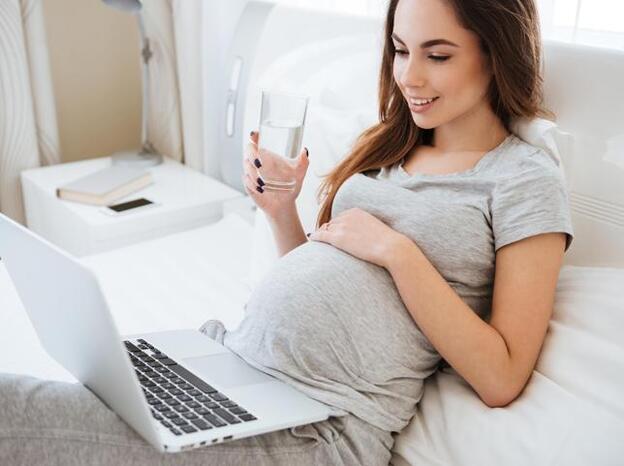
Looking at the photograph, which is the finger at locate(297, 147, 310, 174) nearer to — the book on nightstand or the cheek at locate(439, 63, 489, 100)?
the cheek at locate(439, 63, 489, 100)

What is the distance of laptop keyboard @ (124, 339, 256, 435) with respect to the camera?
3.18 feet

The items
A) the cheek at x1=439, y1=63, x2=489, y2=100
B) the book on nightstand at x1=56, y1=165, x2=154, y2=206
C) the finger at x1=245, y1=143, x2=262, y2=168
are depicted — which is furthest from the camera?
the book on nightstand at x1=56, y1=165, x2=154, y2=206

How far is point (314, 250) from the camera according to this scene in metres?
1.17

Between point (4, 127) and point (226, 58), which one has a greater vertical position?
point (226, 58)

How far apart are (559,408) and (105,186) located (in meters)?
1.54

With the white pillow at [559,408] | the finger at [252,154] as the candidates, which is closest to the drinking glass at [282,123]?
the finger at [252,154]

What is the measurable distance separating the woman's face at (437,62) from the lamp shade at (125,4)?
121cm

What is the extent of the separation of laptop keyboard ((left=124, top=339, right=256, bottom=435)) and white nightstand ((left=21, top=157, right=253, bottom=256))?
919 mm

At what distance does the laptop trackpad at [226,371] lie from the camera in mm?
1099

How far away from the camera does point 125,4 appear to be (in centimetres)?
217

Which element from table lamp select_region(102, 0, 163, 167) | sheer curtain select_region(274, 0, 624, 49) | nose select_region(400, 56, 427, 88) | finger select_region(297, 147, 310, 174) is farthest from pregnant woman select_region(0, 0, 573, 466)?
table lamp select_region(102, 0, 163, 167)

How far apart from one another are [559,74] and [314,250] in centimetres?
49

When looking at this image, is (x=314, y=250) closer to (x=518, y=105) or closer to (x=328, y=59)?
(x=518, y=105)

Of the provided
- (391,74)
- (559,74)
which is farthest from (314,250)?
(559,74)
